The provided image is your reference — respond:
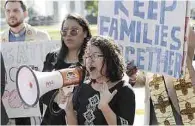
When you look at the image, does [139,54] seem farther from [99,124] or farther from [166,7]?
[99,124]

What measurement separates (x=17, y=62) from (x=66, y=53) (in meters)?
1.05

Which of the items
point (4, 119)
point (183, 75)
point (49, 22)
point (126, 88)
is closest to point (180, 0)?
point (183, 75)

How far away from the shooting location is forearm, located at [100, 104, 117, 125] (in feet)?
7.97

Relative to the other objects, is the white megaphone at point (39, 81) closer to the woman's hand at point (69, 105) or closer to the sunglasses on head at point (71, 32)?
the woman's hand at point (69, 105)

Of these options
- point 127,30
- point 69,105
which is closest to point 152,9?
point 127,30

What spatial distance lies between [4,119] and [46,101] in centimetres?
47

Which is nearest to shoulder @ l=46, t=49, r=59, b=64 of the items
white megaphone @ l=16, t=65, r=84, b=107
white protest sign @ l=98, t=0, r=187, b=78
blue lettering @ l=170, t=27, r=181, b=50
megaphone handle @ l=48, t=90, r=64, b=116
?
megaphone handle @ l=48, t=90, r=64, b=116

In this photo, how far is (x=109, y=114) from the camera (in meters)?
2.45

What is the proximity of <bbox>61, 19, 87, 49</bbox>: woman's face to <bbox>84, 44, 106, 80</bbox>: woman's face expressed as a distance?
1.97 feet

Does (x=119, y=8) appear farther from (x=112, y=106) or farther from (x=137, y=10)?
(x=112, y=106)

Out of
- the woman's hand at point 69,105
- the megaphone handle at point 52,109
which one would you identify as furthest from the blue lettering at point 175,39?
the megaphone handle at point 52,109

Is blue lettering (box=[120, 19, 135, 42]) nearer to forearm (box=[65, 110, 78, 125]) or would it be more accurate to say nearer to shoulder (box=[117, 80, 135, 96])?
shoulder (box=[117, 80, 135, 96])

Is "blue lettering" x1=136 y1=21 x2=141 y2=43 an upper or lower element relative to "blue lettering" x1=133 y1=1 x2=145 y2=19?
lower

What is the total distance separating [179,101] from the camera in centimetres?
288
